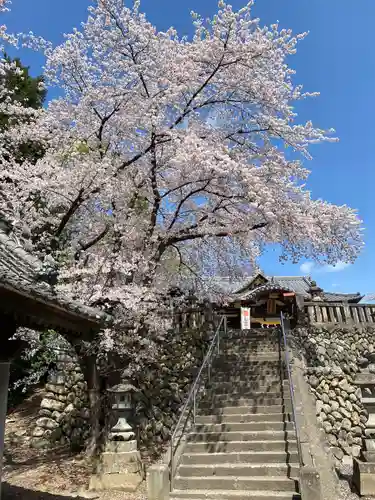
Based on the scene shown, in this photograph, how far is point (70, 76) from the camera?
9.67 m

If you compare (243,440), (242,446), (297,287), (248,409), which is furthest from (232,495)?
(297,287)

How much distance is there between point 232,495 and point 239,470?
664 millimetres

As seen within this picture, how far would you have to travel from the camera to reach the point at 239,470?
7793 mm

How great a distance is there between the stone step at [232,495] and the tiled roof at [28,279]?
4.37m

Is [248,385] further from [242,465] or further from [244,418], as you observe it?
[242,465]

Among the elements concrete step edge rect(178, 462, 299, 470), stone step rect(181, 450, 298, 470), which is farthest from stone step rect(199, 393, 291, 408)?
concrete step edge rect(178, 462, 299, 470)

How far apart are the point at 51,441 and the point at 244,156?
31.0 feet

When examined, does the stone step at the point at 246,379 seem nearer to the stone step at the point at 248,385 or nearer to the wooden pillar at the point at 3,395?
the stone step at the point at 248,385

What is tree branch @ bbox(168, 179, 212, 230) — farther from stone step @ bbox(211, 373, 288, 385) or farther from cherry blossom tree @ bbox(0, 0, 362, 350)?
stone step @ bbox(211, 373, 288, 385)

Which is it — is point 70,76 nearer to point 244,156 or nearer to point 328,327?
point 244,156

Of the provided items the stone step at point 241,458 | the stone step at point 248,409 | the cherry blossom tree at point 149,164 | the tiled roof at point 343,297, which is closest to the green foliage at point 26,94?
the cherry blossom tree at point 149,164

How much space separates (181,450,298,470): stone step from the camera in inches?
312

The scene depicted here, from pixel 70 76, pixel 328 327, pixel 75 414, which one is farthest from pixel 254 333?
pixel 70 76

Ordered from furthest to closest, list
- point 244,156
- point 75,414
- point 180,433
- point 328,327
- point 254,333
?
point 328,327, point 254,333, point 75,414, point 244,156, point 180,433
